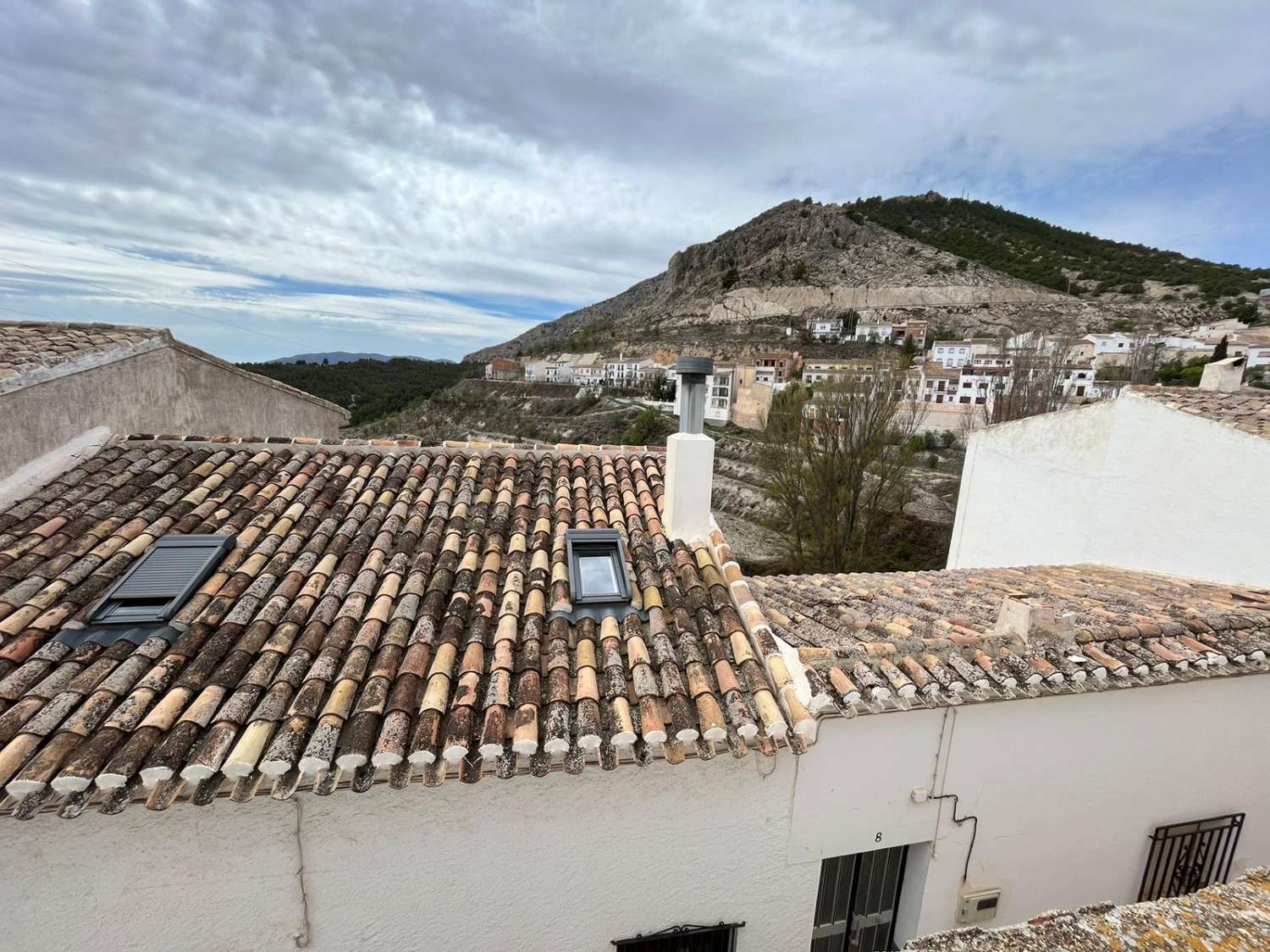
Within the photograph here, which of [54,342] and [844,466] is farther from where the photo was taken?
[844,466]

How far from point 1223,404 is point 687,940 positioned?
9.50m

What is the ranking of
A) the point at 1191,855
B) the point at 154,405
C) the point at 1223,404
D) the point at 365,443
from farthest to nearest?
the point at 1223,404 → the point at 154,405 → the point at 365,443 → the point at 1191,855

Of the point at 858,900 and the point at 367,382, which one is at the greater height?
the point at 858,900

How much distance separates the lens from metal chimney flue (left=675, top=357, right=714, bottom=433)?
5.14 m

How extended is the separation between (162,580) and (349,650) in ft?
5.74

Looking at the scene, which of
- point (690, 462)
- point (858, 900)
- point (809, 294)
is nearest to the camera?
point (858, 900)

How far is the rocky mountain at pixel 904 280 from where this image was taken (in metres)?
72.6

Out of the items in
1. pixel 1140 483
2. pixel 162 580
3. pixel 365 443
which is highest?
pixel 365 443

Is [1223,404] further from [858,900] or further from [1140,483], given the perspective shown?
[858,900]

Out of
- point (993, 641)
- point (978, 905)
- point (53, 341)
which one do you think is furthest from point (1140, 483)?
point (53, 341)

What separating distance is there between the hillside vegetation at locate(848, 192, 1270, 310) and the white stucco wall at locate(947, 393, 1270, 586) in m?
84.6

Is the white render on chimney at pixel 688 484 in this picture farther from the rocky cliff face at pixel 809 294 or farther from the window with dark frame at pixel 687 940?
the rocky cliff face at pixel 809 294

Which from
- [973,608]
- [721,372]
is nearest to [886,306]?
[721,372]

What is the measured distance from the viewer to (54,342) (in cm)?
638
